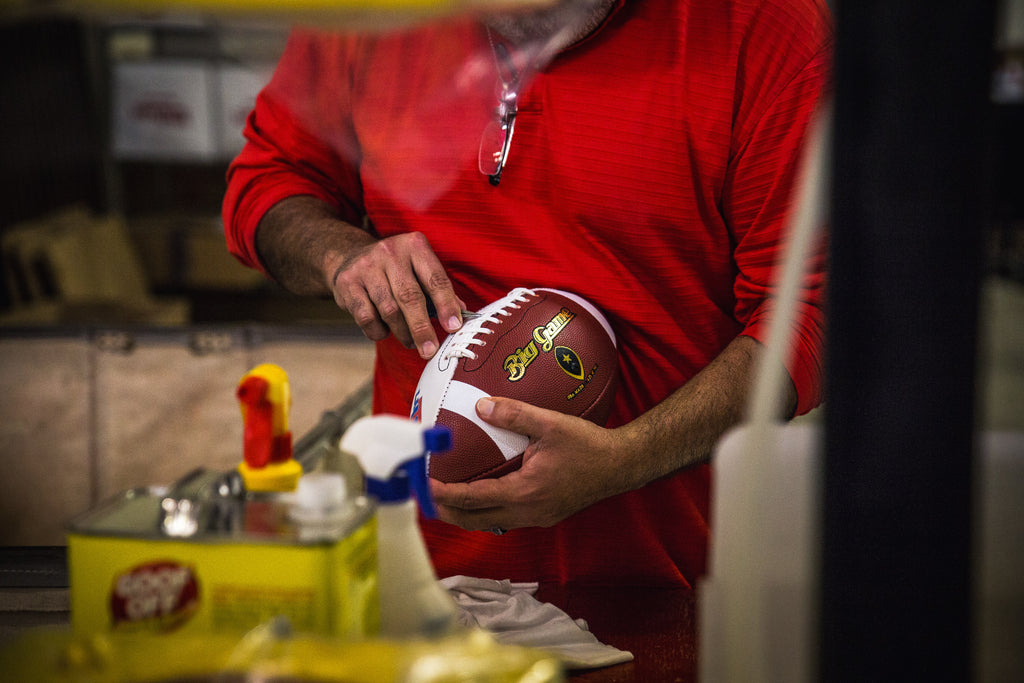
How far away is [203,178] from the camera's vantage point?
5.81m

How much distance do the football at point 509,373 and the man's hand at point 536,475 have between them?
0.03 m

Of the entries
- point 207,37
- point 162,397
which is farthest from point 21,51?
point 162,397

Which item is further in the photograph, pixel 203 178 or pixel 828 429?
pixel 203 178

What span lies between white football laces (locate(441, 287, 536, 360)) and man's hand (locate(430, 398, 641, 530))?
9 cm

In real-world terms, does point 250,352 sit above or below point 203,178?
below

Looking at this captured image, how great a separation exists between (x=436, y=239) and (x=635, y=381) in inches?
14.2

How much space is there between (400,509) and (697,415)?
0.60 m

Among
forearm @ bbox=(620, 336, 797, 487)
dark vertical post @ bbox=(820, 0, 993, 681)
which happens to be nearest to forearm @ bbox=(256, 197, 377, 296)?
forearm @ bbox=(620, 336, 797, 487)

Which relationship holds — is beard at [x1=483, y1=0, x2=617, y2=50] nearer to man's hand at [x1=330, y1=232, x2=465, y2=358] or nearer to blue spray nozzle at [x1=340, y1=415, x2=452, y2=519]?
man's hand at [x1=330, y1=232, x2=465, y2=358]

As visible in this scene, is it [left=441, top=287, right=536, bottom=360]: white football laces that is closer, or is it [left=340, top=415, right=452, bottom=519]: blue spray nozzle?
[left=340, top=415, right=452, bottom=519]: blue spray nozzle

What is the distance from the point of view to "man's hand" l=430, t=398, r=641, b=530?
106 centimetres

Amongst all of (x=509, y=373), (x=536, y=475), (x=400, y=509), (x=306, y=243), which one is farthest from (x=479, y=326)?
(x=400, y=509)

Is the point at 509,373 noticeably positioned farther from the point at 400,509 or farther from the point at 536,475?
the point at 400,509

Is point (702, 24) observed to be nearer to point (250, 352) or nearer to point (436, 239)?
point (436, 239)
